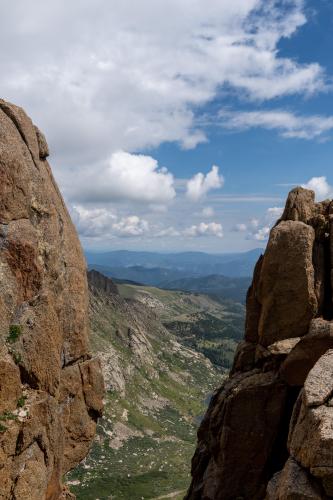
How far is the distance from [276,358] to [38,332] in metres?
24.6

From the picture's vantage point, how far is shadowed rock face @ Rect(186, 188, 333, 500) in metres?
41.8

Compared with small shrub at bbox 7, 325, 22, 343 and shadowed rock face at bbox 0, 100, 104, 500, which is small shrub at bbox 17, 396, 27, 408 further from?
small shrub at bbox 7, 325, 22, 343

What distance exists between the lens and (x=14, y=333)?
3106cm

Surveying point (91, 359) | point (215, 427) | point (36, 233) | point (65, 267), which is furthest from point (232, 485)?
point (36, 233)

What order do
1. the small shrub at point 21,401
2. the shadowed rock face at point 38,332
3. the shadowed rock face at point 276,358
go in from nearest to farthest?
the shadowed rock face at point 38,332
the small shrub at point 21,401
the shadowed rock face at point 276,358

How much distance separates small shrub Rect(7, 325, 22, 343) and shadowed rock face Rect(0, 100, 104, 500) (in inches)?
2.7

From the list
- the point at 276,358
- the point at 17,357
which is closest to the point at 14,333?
the point at 17,357

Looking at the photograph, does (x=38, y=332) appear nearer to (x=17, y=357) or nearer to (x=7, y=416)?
(x=17, y=357)

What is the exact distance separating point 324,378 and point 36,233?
23762 millimetres

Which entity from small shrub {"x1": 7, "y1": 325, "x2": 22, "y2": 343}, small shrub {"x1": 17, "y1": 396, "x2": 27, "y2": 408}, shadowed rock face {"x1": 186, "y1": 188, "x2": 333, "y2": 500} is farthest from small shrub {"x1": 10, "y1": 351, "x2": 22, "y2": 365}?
shadowed rock face {"x1": 186, "y1": 188, "x2": 333, "y2": 500}

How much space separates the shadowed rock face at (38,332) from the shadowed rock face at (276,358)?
47.5 feet

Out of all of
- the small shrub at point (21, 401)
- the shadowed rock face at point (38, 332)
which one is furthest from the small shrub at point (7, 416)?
the small shrub at point (21, 401)

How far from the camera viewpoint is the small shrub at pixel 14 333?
3089 centimetres

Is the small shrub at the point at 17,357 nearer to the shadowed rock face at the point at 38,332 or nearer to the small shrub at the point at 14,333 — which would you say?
the shadowed rock face at the point at 38,332
